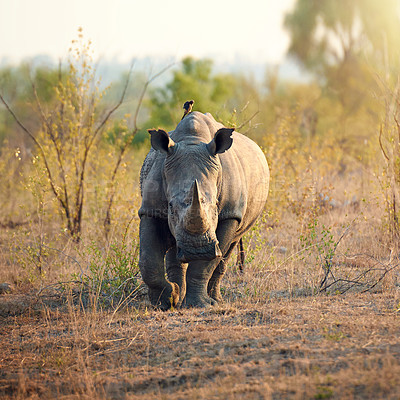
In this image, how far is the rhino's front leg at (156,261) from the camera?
5.95 meters

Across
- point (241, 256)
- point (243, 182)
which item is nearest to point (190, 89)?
point (241, 256)

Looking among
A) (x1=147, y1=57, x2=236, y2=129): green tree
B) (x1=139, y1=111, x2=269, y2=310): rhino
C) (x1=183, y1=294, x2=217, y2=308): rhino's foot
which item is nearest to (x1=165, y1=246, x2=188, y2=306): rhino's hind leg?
(x1=139, y1=111, x2=269, y2=310): rhino

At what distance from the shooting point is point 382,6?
33.3m

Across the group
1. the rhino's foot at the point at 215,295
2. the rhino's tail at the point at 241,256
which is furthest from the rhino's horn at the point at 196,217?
the rhino's tail at the point at 241,256

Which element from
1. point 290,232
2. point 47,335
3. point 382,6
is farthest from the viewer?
point 382,6

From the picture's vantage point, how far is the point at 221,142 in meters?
5.76

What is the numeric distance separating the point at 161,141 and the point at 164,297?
1585 mm

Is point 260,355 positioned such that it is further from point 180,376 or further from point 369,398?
point 369,398

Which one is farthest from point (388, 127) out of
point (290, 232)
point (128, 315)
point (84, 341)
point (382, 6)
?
point (382, 6)

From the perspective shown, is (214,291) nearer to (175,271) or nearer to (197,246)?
(175,271)

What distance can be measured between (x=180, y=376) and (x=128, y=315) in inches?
72.7

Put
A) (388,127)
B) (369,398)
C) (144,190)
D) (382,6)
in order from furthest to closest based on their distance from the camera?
(382,6)
(388,127)
(144,190)
(369,398)

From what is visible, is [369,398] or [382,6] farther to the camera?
[382,6]

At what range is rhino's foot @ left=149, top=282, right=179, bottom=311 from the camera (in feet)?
19.9
